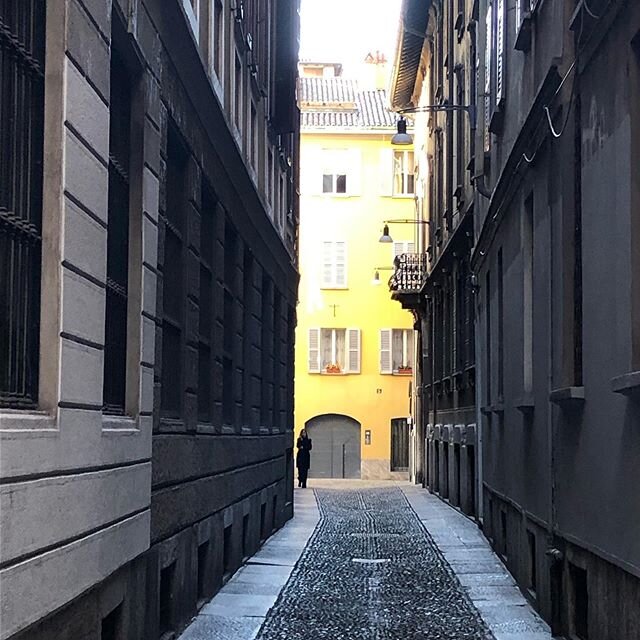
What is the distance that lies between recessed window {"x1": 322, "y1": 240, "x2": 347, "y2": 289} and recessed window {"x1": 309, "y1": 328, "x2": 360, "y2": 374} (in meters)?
1.80

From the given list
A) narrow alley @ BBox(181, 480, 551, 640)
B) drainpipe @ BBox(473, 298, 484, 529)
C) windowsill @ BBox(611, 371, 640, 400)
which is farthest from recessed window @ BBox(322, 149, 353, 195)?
windowsill @ BBox(611, 371, 640, 400)

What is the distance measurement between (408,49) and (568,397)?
27.9m

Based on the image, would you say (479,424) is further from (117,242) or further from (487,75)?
(117,242)

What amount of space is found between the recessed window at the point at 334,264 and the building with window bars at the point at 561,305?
26.3 meters

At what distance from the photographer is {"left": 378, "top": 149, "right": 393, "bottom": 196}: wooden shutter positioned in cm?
4656

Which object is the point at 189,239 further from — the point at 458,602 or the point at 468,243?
the point at 468,243

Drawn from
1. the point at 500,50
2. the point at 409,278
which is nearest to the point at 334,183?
the point at 409,278

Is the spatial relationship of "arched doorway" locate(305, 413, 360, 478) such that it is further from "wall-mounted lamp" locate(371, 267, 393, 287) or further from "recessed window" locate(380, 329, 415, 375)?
"wall-mounted lamp" locate(371, 267, 393, 287)

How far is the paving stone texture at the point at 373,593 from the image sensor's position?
35.9ft

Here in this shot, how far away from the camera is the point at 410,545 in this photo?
18734mm

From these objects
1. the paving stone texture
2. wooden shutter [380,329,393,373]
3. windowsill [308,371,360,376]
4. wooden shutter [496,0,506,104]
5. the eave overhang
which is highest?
the eave overhang

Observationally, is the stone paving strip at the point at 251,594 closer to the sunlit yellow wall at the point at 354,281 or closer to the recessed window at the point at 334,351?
the sunlit yellow wall at the point at 354,281

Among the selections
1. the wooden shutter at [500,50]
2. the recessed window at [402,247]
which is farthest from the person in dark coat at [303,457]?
the wooden shutter at [500,50]

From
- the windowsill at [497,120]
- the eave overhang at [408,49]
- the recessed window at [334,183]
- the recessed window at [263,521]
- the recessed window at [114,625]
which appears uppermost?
the eave overhang at [408,49]
